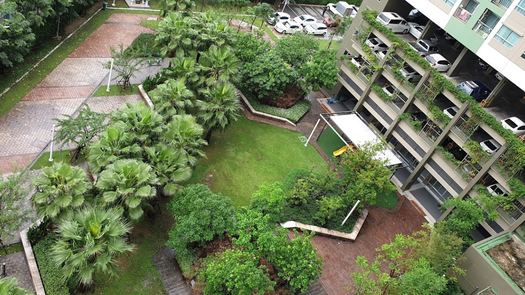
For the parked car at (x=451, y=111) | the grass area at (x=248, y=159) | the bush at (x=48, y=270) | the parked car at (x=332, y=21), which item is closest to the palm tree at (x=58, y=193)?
the bush at (x=48, y=270)

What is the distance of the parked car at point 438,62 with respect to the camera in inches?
1388

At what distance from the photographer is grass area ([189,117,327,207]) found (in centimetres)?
3114

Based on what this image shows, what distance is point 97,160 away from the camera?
22.8 metres

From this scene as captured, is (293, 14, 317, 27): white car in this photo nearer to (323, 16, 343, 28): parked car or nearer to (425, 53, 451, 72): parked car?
(323, 16, 343, 28): parked car

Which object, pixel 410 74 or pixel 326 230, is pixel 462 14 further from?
pixel 326 230


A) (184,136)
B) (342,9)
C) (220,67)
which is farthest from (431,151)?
(342,9)

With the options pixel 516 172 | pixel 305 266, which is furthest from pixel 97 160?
pixel 516 172

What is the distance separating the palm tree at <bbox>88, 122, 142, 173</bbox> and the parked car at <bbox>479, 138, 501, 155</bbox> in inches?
987

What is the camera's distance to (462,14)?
31.1 metres

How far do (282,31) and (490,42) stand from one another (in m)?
28.8

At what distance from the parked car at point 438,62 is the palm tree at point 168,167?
78.7 feet

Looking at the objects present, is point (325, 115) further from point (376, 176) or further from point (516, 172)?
point (516, 172)

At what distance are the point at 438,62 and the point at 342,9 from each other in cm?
2897

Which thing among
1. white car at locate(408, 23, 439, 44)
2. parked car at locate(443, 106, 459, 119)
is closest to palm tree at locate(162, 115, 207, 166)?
parked car at locate(443, 106, 459, 119)
